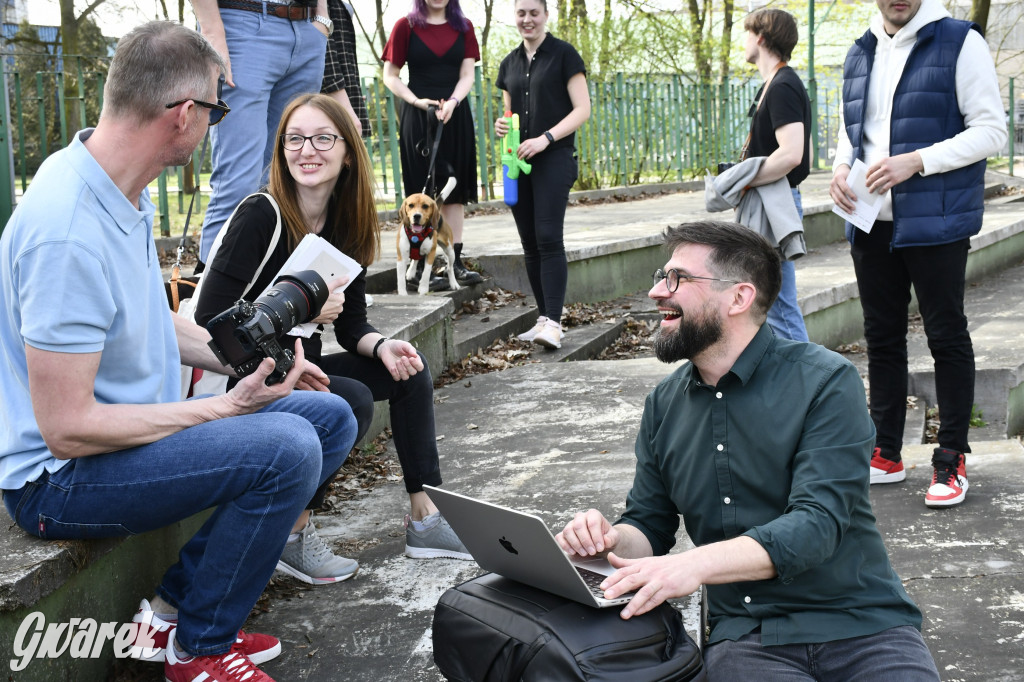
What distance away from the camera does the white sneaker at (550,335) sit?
21.9 feet

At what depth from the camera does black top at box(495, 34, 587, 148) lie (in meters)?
6.36

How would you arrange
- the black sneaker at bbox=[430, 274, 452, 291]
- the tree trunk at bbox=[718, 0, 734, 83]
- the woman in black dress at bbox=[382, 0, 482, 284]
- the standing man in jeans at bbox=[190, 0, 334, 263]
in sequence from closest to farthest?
the standing man in jeans at bbox=[190, 0, 334, 263], the woman in black dress at bbox=[382, 0, 482, 284], the black sneaker at bbox=[430, 274, 452, 291], the tree trunk at bbox=[718, 0, 734, 83]

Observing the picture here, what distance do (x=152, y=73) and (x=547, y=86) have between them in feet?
13.8

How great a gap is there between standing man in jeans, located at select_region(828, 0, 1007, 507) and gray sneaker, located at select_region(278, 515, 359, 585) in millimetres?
2383

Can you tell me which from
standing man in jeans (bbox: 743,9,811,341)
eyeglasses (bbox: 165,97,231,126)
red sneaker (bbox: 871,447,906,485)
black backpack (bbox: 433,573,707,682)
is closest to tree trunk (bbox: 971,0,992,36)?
standing man in jeans (bbox: 743,9,811,341)

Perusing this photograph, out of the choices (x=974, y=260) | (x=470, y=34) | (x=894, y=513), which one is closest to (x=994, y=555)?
(x=894, y=513)

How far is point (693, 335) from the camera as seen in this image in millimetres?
2445

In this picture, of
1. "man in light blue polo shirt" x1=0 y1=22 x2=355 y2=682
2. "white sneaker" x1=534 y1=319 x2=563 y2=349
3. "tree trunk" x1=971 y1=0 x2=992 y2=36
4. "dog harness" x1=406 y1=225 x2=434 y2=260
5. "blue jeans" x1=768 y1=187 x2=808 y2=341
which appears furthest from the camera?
"tree trunk" x1=971 y1=0 x2=992 y2=36

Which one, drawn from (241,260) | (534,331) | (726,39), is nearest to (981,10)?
(726,39)

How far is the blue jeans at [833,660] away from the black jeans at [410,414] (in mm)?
1520

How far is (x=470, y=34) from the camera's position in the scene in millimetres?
7012

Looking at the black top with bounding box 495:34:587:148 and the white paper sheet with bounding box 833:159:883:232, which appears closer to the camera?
the white paper sheet with bounding box 833:159:883:232

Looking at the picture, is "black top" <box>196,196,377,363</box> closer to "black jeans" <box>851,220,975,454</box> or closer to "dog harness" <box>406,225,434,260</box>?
"black jeans" <box>851,220,975,454</box>

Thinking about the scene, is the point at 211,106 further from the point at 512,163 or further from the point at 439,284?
the point at 439,284
